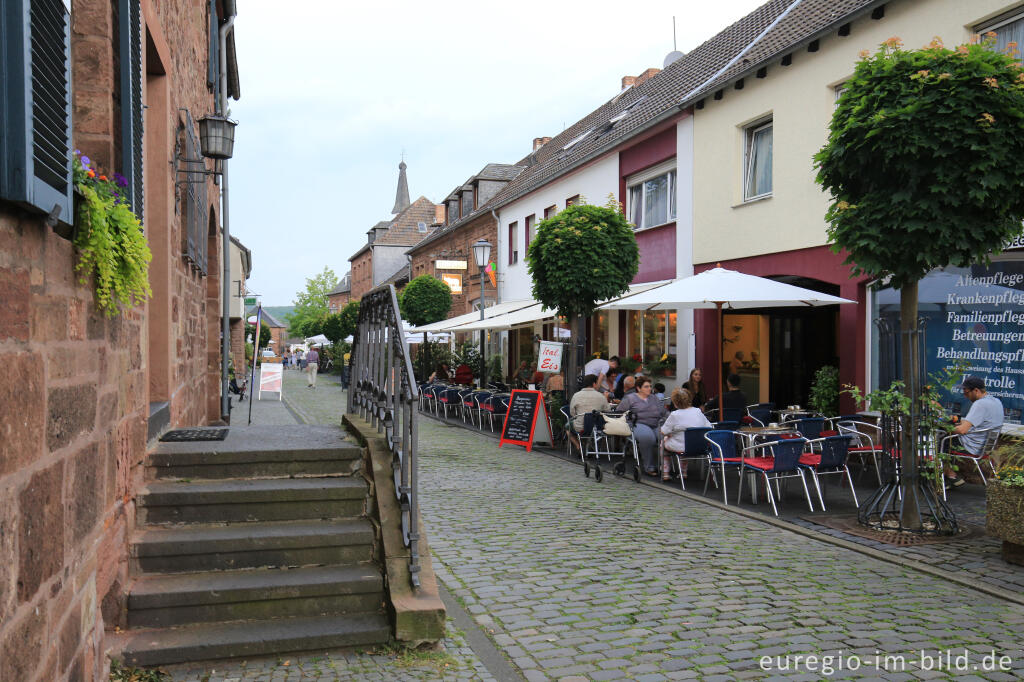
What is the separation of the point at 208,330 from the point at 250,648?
739cm

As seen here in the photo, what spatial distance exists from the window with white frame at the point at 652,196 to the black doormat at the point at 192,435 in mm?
12847

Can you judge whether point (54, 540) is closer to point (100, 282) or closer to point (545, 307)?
point (100, 282)

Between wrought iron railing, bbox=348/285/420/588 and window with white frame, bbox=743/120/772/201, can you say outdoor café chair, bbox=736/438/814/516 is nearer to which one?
wrought iron railing, bbox=348/285/420/588

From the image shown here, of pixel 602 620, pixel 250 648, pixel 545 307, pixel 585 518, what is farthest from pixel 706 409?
pixel 250 648

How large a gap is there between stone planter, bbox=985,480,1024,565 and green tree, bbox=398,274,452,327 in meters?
25.1

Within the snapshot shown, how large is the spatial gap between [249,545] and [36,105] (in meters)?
2.97

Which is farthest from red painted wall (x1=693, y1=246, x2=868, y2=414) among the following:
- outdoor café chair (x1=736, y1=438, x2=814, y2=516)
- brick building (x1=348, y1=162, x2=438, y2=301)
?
brick building (x1=348, y1=162, x2=438, y2=301)

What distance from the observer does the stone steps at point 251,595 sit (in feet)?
14.1

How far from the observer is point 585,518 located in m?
7.97

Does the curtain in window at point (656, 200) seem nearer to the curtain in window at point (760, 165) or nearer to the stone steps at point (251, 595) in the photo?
the curtain in window at point (760, 165)

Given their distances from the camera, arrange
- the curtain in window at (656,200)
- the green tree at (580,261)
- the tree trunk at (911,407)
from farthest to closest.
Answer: the curtain in window at (656,200) → the green tree at (580,261) → the tree trunk at (911,407)

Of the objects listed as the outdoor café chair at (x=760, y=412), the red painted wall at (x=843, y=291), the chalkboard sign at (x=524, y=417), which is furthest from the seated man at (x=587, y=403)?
the red painted wall at (x=843, y=291)

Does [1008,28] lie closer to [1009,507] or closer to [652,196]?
[1009,507]

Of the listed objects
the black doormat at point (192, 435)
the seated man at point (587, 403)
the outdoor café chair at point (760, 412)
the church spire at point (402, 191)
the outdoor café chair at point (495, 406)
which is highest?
the church spire at point (402, 191)
